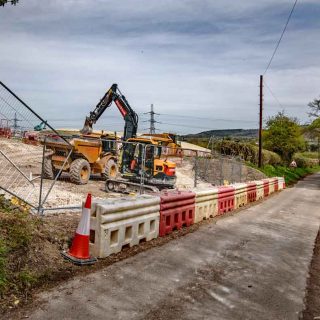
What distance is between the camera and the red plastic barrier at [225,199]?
39.4ft

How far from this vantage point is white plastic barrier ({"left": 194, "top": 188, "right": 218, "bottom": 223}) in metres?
9.96

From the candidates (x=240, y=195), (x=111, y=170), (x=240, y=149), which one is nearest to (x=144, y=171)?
(x=111, y=170)

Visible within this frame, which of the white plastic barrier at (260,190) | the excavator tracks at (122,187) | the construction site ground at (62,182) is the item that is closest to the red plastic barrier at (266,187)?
the white plastic barrier at (260,190)

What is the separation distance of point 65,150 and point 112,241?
10.2 m

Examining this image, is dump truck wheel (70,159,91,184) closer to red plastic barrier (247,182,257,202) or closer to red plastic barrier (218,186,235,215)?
red plastic barrier (218,186,235,215)

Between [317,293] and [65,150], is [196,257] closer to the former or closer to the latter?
[317,293]

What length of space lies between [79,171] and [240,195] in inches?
247

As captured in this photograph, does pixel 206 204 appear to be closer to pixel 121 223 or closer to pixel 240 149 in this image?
pixel 121 223

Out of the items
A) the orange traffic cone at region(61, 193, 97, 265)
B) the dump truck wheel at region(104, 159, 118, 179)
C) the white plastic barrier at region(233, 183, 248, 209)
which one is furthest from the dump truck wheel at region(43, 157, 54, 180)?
the orange traffic cone at region(61, 193, 97, 265)

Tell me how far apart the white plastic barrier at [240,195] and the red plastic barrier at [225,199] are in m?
0.63

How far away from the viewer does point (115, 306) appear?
4297mm

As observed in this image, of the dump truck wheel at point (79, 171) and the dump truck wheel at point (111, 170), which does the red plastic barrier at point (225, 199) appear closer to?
the dump truck wheel at point (79, 171)

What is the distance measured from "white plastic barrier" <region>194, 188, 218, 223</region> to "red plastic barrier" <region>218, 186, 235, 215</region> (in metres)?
0.40

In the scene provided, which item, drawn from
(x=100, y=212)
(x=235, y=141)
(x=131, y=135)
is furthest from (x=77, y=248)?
(x=235, y=141)
